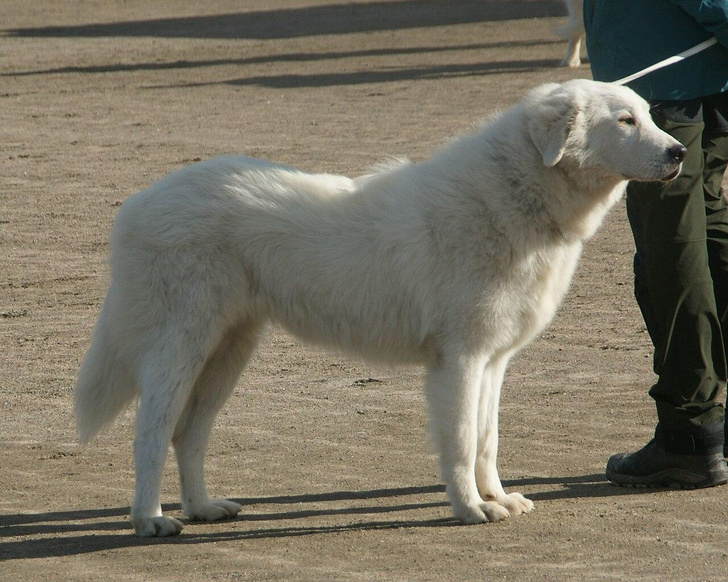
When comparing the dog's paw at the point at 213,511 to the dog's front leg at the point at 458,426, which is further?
the dog's paw at the point at 213,511

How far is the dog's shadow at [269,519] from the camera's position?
5559mm

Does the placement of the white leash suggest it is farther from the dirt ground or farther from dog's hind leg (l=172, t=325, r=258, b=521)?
dog's hind leg (l=172, t=325, r=258, b=521)

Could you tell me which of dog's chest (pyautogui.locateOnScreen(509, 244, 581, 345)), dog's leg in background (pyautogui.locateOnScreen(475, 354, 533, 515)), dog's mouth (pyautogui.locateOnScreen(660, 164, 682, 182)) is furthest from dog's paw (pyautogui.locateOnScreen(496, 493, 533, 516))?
dog's mouth (pyautogui.locateOnScreen(660, 164, 682, 182))

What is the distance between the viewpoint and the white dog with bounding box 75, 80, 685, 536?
5594mm

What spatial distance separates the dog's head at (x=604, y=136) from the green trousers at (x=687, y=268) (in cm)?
29

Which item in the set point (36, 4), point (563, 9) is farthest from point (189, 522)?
point (36, 4)

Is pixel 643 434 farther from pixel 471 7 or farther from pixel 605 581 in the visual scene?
pixel 471 7

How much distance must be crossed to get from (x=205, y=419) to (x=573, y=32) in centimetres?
1438

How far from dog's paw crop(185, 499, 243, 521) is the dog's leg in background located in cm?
113

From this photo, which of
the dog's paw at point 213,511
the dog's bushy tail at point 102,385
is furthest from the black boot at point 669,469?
the dog's bushy tail at point 102,385

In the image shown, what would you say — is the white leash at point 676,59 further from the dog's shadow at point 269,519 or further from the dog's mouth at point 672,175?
the dog's shadow at point 269,519

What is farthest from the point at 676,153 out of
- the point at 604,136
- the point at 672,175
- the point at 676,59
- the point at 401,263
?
the point at 401,263

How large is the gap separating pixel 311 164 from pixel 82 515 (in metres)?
8.47

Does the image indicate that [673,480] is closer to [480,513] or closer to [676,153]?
[480,513]
